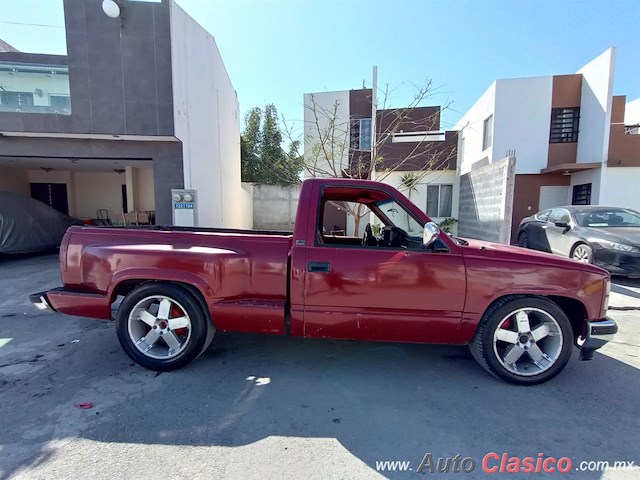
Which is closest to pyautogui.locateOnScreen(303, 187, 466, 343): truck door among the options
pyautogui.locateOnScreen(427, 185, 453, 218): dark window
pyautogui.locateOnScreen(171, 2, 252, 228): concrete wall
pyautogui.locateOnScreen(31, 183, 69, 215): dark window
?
pyautogui.locateOnScreen(171, 2, 252, 228): concrete wall

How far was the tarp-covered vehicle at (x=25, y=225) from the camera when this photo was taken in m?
8.83

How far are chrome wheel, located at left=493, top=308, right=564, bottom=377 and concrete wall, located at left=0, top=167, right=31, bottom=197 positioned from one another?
56.8 ft

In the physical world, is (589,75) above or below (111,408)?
above

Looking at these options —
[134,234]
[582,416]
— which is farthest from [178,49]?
[582,416]

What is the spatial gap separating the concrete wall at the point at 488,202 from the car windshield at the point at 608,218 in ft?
5.40

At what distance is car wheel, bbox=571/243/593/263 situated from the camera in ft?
22.8

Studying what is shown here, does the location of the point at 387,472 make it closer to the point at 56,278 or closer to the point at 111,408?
the point at 111,408

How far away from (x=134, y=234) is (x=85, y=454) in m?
1.95

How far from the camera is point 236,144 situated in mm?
15703

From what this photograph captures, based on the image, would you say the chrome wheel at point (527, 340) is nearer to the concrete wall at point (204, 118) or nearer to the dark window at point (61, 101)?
the concrete wall at point (204, 118)

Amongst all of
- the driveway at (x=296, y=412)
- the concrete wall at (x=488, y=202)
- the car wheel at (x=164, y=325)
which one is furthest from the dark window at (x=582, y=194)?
the car wheel at (x=164, y=325)

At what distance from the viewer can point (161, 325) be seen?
3.25 meters

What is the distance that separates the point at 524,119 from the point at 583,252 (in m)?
8.24

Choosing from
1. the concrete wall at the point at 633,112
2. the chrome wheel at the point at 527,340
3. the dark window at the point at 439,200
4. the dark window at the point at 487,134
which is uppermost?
the concrete wall at the point at 633,112
